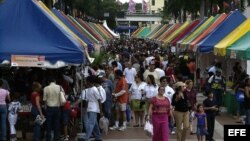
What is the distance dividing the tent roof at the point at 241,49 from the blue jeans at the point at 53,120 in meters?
5.96

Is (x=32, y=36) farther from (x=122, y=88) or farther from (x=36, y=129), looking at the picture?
(x=122, y=88)

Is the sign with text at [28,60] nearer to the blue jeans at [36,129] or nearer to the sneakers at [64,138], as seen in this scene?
the blue jeans at [36,129]

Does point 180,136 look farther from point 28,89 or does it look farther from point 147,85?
point 28,89

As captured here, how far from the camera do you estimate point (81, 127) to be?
626 inches

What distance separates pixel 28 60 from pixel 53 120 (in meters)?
1.52

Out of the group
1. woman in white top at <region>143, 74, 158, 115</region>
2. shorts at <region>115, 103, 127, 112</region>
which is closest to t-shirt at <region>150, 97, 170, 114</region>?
woman in white top at <region>143, 74, 158, 115</region>

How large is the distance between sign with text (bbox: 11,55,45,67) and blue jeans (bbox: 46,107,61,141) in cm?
107

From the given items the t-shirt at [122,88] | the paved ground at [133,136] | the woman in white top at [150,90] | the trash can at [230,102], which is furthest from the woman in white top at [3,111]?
the trash can at [230,102]

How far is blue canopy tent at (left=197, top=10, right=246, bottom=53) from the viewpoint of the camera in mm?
24745

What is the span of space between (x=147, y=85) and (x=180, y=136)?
96.1 inches

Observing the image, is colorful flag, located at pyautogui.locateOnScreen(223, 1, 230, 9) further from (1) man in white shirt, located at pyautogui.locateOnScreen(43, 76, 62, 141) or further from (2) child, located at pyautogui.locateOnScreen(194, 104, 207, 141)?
(1) man in white shirt, located at pyautogui.locateOnScreen(43, 76, 62, 141)

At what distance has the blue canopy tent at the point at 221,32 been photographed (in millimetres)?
24745

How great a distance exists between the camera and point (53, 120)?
48.4 feet

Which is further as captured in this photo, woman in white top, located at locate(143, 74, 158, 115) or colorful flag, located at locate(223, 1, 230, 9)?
colorful flag, located at locate(223, 1, 230, 9)
